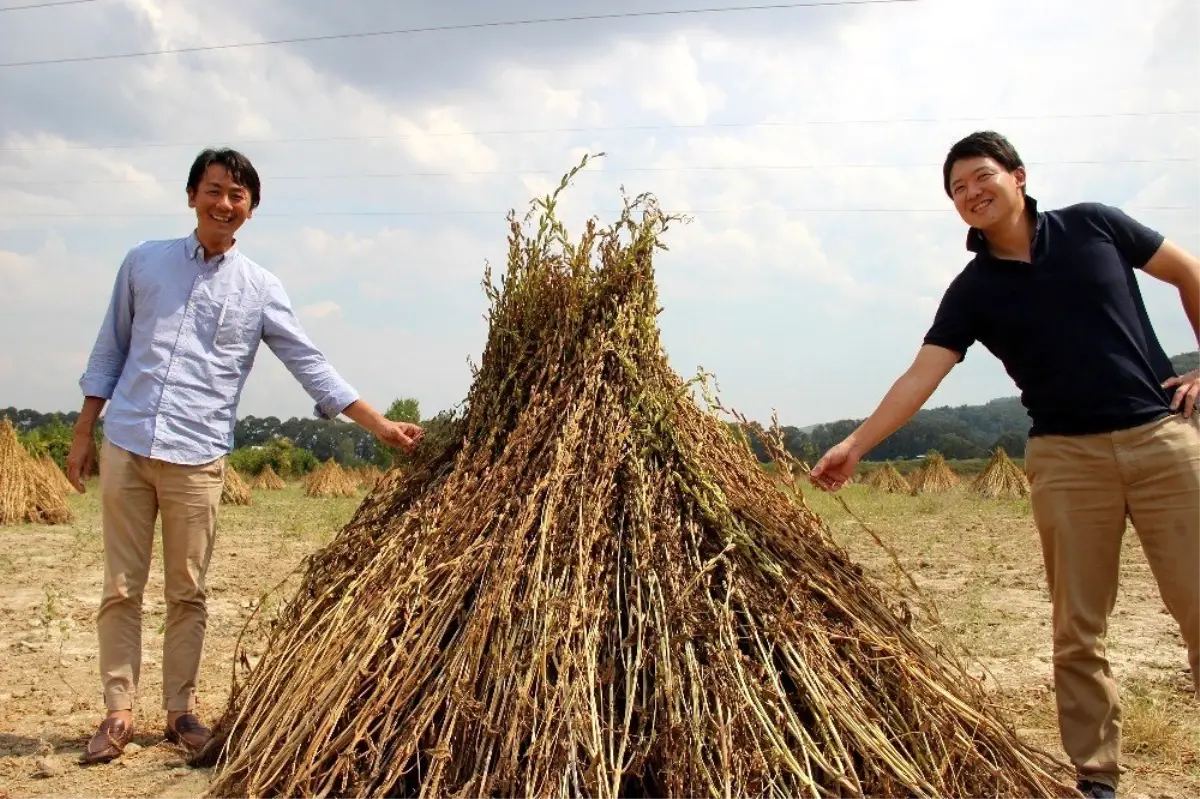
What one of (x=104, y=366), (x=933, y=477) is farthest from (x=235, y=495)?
(x=104, y=366)

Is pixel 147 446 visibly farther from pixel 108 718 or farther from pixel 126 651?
pixel 108 718

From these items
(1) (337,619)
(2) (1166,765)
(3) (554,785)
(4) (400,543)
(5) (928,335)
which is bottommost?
(2) (1166,765)

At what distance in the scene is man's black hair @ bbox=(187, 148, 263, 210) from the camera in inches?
138

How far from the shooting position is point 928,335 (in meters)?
3.11

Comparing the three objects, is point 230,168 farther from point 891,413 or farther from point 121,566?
point 891,413

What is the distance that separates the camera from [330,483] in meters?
24.9

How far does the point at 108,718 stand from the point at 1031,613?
18.5ft

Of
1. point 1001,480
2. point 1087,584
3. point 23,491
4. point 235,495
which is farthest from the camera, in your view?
point 235,495

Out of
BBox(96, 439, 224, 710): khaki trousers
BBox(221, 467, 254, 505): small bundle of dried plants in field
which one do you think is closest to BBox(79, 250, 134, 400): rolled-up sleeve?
BBox(96, 439, 224, 710): khaki trousers

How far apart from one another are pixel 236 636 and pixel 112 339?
2850 mm

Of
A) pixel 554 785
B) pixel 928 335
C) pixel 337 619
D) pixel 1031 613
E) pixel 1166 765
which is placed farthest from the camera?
pixel 1031 613

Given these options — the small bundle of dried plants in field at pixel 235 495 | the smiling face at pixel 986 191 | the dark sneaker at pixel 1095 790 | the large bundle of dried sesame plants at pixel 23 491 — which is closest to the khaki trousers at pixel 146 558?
the smiling face at pixel 986 191

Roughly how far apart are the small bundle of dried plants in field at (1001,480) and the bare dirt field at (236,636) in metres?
7.19

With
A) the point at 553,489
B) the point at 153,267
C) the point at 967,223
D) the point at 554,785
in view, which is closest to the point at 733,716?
the point at 554,785
